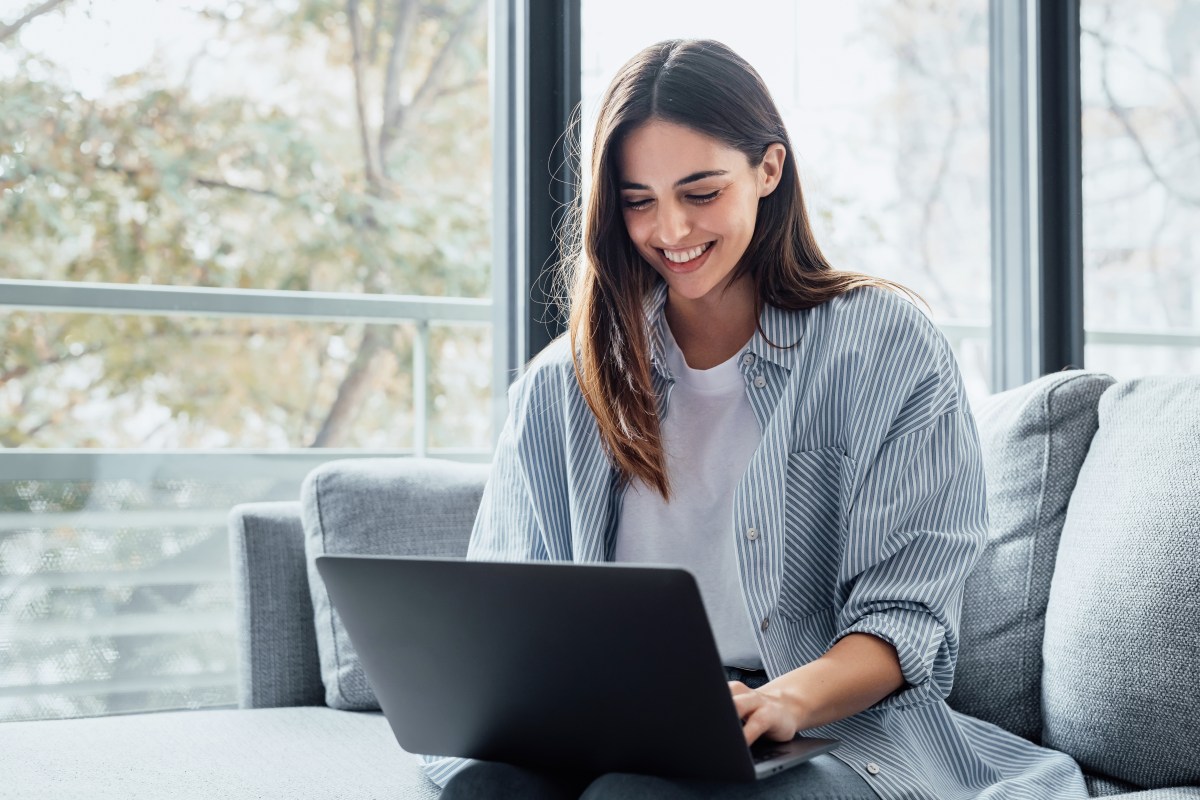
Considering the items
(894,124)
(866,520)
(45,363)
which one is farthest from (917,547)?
(45,363)

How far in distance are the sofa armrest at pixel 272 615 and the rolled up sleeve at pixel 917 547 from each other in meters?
0.89

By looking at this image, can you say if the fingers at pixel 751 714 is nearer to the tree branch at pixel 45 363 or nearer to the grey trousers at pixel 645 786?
the grey trousers at pixel 645 786

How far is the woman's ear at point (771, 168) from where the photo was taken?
1290 mm

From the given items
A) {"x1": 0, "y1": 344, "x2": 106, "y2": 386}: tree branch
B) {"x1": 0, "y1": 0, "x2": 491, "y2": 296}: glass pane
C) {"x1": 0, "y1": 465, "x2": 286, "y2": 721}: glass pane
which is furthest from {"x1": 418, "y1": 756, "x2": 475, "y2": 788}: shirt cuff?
{"x1": 0, "y1": 0, "x2": 491, "y2": 296}: glass pane

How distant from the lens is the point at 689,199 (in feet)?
4.10

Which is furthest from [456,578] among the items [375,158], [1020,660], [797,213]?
[375,158]

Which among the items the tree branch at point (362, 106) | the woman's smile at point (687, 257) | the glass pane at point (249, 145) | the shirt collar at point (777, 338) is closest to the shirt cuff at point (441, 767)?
the shirt collar at point (777, 338)

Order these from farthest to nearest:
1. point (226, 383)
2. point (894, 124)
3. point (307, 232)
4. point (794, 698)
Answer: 1. point (307, 232)
2. point (226, 383)
3. point (894, 124)
4. point (794, 698)

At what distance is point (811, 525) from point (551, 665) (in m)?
0.42

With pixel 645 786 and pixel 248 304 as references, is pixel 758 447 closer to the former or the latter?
pixel 645 786

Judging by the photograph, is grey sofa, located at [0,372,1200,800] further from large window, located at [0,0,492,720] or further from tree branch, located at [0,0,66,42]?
tree branch, located at [0,0,66,42]

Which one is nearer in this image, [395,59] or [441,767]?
[441,767]

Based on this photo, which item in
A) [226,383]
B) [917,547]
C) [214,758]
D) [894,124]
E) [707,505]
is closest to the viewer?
[917,547]

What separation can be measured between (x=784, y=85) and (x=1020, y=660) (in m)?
1.38
